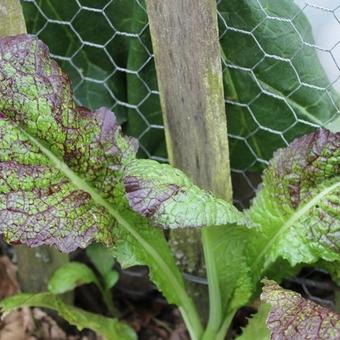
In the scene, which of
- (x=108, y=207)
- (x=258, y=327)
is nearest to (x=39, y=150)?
(x=108, y=207)

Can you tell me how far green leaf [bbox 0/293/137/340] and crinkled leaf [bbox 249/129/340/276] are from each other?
339 mm

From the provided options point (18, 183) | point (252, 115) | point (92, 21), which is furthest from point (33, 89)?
point (252, 115)

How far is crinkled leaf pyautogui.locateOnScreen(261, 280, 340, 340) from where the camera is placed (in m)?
1.11

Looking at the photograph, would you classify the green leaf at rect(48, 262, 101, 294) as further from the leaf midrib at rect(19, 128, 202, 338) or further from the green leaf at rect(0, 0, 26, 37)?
the green leaf at rect(0, 0, 26, 37)

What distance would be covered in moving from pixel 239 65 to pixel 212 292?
0.41 meters

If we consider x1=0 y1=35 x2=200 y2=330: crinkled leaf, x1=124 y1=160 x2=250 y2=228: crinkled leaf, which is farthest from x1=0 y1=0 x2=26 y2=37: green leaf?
x1=124 y1=160 x2=250 y2=228: crinkled leaf

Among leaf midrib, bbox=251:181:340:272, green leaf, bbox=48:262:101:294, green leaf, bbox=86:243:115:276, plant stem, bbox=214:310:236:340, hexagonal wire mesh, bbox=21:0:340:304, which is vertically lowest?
plant stem, bbox=214:310:236:340

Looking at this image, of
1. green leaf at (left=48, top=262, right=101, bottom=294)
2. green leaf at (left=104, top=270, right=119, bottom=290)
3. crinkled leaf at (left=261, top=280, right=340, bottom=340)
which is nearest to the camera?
crinkled leaf at (left=261, top=280, right=340, bottom=340)

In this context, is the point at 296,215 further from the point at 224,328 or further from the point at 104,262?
the point at 104,262

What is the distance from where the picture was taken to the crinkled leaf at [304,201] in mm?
1286

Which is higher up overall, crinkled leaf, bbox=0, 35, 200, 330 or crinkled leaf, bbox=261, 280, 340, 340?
crinkled leaf, bbox=0, 35, 200, 330

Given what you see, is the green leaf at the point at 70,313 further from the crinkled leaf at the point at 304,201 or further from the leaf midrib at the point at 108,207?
the crinkled leaf at the point at 304,201

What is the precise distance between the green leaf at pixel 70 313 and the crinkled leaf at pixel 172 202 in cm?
36

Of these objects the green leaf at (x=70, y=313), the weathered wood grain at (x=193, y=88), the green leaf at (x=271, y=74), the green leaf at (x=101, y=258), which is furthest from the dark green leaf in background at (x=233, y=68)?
the green leaf at (x=70, y=313)
